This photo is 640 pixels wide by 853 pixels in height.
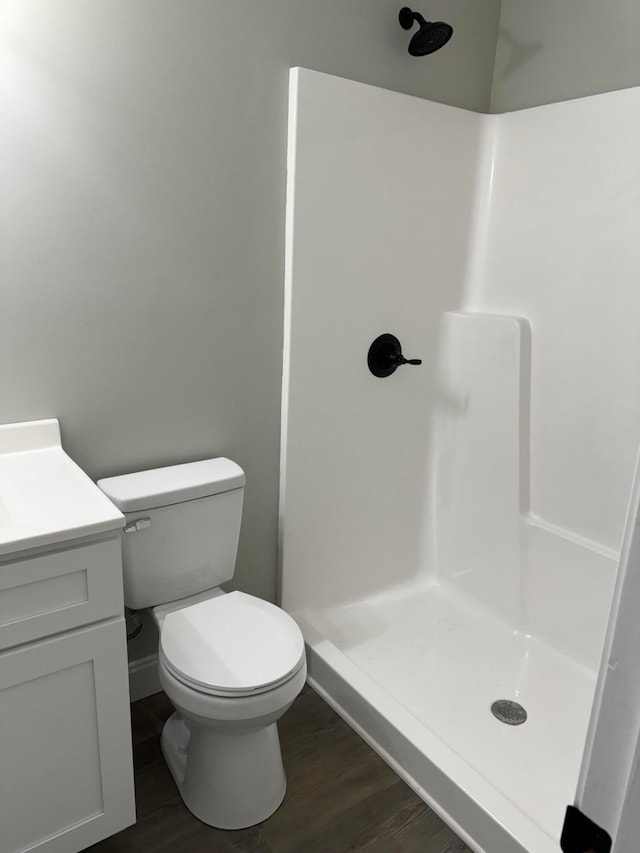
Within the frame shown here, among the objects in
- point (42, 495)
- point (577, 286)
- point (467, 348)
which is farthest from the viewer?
point (467, 348)

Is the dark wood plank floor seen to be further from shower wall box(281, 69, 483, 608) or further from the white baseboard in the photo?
shower wall box(281, 69, 483, 608)

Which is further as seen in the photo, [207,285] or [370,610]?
[370,610]

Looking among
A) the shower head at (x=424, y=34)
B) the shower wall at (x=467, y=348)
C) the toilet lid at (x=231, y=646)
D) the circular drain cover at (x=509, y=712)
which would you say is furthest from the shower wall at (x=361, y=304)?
the circular drain cover at (x=509, y=712)

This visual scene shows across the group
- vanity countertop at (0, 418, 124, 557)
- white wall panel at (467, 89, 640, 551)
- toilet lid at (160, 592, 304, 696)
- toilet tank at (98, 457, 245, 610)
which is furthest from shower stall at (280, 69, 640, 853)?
vanity countertop at (0, 418, 124, 557)

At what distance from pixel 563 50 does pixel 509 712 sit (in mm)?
2062

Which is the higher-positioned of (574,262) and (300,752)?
(574,262)

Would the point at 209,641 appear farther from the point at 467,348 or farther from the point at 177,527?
the point at 467,348

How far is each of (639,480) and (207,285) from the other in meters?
1.51

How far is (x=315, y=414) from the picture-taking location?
204 cm

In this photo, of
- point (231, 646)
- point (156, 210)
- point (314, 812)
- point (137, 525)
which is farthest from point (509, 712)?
point (156, 210)

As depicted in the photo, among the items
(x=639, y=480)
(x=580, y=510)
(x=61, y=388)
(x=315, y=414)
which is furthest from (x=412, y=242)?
(x=639, y=480)

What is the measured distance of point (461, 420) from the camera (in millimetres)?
2311

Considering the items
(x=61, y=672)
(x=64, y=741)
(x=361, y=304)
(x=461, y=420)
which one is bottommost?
(x=64, y=741)

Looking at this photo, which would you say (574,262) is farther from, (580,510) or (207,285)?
(207,285)
